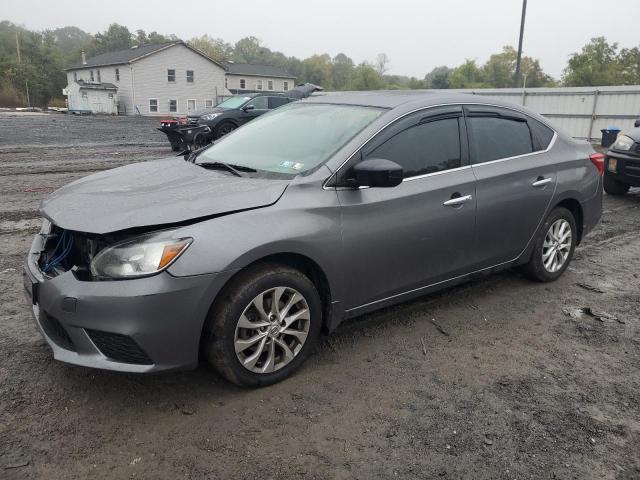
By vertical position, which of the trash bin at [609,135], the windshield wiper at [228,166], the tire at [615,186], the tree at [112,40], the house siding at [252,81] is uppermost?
the tree at [112,40]

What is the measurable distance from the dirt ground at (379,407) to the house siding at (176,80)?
53.6m

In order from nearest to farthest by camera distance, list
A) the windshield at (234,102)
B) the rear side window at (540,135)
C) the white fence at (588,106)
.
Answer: the rear side window at (540,135), the windshield at (234,102), the white fence at (588,106)

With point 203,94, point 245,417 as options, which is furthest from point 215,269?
point 203,94

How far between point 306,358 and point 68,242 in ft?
5.15

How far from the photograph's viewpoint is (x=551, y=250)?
4.96m

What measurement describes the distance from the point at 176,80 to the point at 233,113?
1681 inches

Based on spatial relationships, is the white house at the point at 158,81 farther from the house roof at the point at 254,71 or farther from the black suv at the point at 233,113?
the black suv at the point at 233,113

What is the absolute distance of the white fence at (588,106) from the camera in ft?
63.2

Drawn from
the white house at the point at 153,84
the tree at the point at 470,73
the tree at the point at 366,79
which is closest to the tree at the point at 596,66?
the tree at the point at 470,73

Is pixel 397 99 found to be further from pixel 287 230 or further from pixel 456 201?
pixel 287 230

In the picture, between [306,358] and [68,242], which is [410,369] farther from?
[68,242]

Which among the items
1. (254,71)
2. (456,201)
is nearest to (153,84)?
(254,71)

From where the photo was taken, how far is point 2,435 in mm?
2709

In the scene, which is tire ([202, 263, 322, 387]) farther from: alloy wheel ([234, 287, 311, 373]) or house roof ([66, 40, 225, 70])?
house roof ([66, 40, 225, 70])
